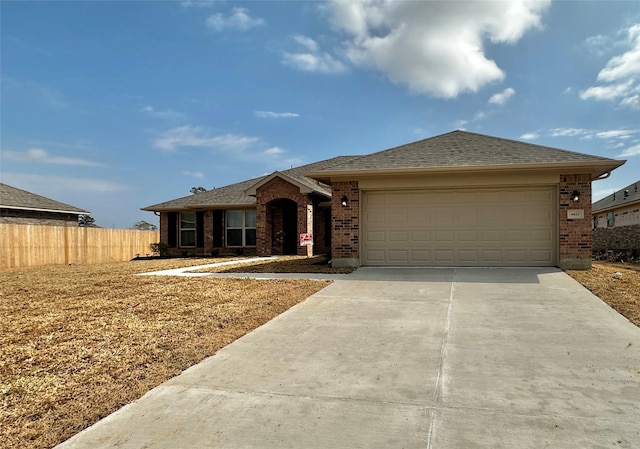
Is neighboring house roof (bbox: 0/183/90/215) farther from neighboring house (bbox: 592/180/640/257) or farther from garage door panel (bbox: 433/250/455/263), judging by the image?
neighboring house (bbox: 592/180/640/257)

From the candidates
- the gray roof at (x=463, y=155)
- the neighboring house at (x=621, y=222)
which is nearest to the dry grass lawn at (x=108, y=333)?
the gray roof at (x=463, y=155)

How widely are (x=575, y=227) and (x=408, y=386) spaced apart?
9.12 metres

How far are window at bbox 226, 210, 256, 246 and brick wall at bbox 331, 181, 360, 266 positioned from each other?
29.3 feet

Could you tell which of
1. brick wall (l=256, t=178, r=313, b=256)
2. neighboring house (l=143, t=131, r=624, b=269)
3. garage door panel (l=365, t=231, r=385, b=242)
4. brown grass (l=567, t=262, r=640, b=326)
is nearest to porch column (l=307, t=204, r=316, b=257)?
brick wall (l=256, t=178, r=313, b=256)

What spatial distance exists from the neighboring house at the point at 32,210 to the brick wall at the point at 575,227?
23.6 metres

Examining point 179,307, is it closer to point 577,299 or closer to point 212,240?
point 577,299

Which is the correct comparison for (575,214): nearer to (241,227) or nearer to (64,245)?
(241,227)

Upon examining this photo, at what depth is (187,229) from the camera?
21.2 meters

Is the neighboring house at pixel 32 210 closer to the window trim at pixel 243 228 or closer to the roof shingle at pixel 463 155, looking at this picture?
the window trim at pixel 243 228

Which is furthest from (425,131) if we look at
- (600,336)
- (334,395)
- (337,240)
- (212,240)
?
(334,395)

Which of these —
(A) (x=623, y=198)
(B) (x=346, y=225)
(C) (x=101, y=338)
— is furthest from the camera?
(A) (x=623, y=198)

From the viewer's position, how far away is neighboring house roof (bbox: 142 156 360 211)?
17438mm

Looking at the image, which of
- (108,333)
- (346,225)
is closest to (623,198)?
(346,225)

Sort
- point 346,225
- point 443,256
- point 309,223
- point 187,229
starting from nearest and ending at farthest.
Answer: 1. point 443,256
2. point 346,225
3. point 309,223
4. point 187,229
